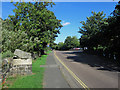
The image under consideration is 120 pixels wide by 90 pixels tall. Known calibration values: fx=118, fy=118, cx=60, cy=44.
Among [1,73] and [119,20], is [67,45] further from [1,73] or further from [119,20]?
[1,73]

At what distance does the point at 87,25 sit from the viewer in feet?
134

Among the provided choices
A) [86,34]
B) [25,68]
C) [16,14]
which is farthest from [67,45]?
[25,68]

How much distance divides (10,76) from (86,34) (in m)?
35.9

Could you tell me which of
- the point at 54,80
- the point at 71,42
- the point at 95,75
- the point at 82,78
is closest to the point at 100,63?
the point at 95,75

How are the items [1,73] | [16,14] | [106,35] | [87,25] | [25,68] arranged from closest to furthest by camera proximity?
[1,73] < [25,68] < [106,35] < [16,14] < [87,25]

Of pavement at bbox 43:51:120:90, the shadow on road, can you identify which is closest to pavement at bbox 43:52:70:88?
pavement at bbox 43:51:120:90

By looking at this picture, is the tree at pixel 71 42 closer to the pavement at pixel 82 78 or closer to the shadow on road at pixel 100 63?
the shadow on road at pixel 100 63

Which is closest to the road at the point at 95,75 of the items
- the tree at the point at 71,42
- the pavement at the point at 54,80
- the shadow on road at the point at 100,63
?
the shadow on road at the point at 100,63

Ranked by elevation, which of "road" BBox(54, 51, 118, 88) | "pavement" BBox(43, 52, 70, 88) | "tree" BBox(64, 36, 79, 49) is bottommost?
"road" BBox(54, 51, 118, 88)

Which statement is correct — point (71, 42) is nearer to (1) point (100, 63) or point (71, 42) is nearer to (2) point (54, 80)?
(1) point (100, 63)

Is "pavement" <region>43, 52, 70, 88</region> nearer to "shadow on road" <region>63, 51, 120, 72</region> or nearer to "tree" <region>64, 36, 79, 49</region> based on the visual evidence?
"shadow on road" <region>63, 51, 120, 72</region>

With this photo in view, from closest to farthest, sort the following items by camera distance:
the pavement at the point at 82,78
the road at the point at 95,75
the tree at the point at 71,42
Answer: the pavement at the point at 82,78 → the road at the point at 95,75 → the tree at the point at 71,42

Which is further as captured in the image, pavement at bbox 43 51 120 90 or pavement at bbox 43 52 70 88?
pavement at bbox 43 51 120 90

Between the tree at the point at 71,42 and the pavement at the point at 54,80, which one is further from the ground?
the tree at the point at 71,42
